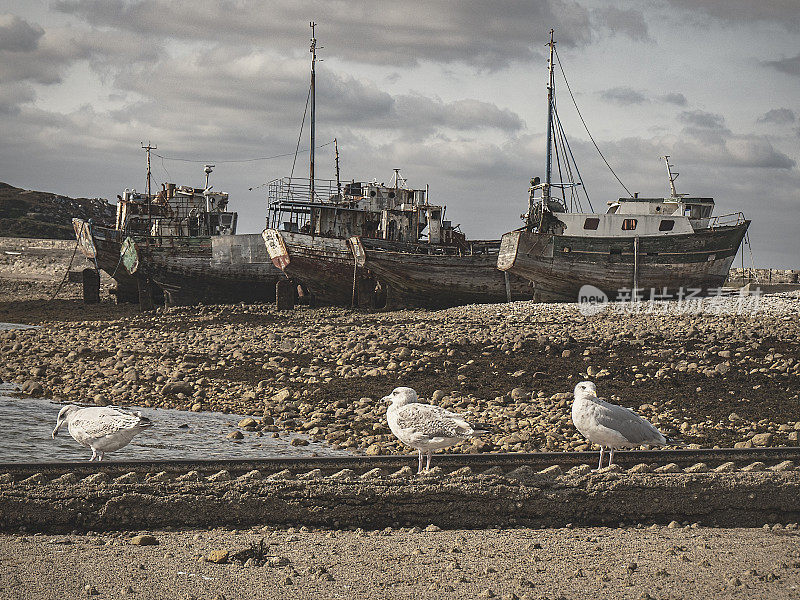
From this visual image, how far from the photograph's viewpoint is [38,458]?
440 inches

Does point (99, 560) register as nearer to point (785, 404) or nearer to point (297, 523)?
point (297, 523)

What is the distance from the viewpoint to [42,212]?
9869 centimetres

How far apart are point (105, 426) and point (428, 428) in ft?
10.4

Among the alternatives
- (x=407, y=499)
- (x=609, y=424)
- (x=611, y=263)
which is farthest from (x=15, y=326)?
(x=609, y=424)

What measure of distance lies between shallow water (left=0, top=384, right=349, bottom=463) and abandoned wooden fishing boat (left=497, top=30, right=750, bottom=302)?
16609 mm

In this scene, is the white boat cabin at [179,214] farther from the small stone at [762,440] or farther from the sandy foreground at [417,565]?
the sandy foreground at [417,565]

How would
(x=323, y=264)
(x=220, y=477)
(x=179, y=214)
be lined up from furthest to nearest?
(x=179, y=214) → (x=323, y=264) → (x=220, y=477)

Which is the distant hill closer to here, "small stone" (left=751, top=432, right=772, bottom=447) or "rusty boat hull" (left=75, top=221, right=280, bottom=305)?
"rusty boat hull" (left=75, top=221, right=280, bottom=305)

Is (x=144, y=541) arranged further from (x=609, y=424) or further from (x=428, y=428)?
(x=609, y=424)

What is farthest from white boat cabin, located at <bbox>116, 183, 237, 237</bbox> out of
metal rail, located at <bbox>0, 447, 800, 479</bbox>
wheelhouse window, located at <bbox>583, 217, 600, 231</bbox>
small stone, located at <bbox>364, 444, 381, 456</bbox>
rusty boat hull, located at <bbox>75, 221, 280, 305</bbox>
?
metal rail, located at <bbox>0, 447, 800, 479</bbox>

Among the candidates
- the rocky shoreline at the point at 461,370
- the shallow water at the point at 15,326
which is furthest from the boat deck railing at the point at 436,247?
the shallow water at the point at 15,326

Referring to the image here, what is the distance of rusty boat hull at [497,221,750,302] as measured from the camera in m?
28.6

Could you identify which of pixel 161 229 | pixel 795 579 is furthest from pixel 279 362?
pixel 161 229

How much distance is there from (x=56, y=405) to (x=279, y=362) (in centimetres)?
460
